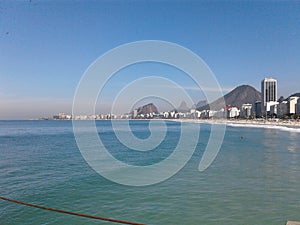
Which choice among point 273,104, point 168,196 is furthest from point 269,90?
point 168,196

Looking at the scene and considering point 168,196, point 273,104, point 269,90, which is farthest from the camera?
point 269,90

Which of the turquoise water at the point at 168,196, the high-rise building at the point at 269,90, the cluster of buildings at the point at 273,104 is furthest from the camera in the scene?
the high-rise building at the point at 269,90

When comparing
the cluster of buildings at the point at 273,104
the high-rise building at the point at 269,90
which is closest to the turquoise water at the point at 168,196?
the cluster of buildings at the point at 273,104

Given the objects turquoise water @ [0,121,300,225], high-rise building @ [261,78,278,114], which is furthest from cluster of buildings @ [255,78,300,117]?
turquoise water @ [0,121,300,225]

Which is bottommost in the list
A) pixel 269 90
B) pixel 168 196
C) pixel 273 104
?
pixel 168 196

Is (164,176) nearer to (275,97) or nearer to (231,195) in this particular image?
(231,195)

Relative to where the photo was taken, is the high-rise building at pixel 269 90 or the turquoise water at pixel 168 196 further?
the high-rise building at pixel 269 90

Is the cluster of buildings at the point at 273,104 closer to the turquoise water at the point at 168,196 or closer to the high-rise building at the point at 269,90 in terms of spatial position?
the high-rise building at the point at 269,90

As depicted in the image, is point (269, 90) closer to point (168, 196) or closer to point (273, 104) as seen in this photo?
point (273, 104)

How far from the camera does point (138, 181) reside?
13.2m

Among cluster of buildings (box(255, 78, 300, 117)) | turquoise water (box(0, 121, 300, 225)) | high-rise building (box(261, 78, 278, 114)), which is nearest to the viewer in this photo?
turquoise water (box(0, 121, 300, 225))

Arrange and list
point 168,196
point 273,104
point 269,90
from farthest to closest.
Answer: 1. point 269,90
2. point 273,104
3. point 168,196

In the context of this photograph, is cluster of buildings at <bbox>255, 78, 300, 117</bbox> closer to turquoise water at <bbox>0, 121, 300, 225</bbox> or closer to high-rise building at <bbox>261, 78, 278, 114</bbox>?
high-rise building at <bbox>261, 78, 278, 114</bbox>

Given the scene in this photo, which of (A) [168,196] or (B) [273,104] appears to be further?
(B) [273,104]
